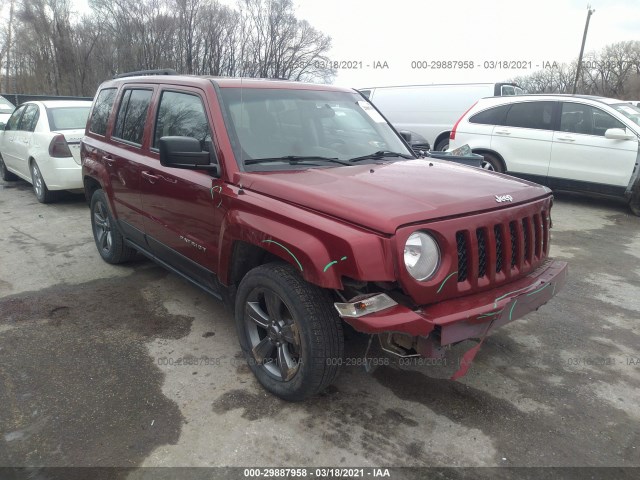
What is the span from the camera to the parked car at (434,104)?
424 inches

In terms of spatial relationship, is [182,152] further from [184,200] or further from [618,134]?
[618,134]

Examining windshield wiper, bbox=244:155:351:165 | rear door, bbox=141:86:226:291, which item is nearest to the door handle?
rear door, bbox=141:86:226:291

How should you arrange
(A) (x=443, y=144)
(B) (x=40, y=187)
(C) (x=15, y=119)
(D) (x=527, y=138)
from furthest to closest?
(A) (x=443, y=144)
(C) (x=15, y=119)
(D) (x=527, y=138)
(B) (x=40, y=187)

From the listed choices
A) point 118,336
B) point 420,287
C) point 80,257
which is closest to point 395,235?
point 420,287

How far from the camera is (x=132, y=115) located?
170 inches

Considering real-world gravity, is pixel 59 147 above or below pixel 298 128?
below

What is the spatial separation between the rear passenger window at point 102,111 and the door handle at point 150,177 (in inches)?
48.2

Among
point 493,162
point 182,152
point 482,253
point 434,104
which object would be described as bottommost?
point 482,253

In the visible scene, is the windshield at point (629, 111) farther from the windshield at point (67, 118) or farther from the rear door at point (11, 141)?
the rear door at point (11, 141)

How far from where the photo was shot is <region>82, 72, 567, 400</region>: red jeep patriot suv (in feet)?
7.79

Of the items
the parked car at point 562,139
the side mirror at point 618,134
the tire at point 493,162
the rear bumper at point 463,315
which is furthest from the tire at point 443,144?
the rear bumper at point 463,315

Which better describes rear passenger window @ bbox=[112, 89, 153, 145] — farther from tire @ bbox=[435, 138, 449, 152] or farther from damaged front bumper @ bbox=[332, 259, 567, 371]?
tire @ bbox=[435, 138, 449, 152]

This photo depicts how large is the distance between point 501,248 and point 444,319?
0.67 meters

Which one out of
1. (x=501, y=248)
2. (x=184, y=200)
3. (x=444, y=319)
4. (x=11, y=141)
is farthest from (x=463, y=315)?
(x=11, y=141)
